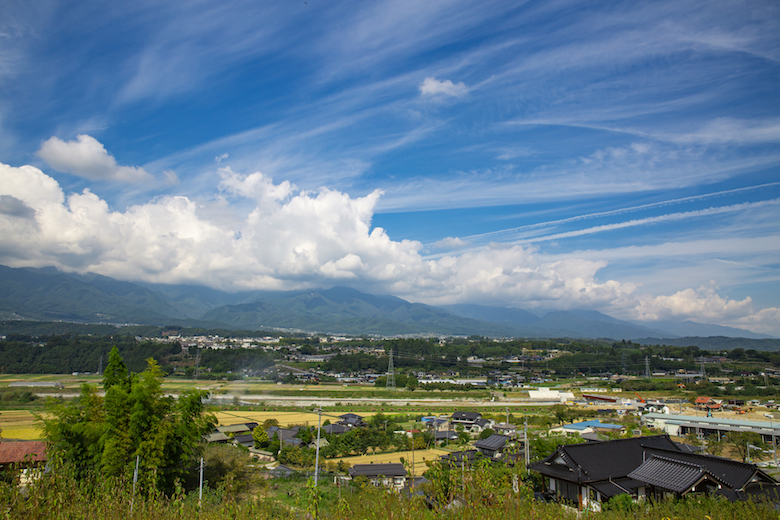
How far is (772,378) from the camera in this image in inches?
1858

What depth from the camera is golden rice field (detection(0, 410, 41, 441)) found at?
1994 cm

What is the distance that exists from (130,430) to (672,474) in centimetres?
1062

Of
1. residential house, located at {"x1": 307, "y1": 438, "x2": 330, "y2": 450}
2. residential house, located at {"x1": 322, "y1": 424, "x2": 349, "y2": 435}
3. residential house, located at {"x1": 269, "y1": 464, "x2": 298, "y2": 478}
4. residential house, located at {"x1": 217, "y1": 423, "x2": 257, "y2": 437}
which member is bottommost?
residential house, located at {"x1": 217, "y1": 423, "x2": 257, "y2": 437}

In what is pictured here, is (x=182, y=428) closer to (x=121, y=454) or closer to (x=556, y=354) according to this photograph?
(x=121, y=454)

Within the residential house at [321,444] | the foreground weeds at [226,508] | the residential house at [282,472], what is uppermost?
the foreground weeds at [226,508]

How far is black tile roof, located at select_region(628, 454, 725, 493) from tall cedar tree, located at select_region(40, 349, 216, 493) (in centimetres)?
906

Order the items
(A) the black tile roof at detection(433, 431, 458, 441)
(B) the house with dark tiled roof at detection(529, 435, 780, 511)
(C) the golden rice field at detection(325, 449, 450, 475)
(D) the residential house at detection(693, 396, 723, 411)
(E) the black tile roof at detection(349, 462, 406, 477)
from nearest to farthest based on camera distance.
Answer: (B) the house with dark tiled roof at detection(529, 435, 780, 511), (E) the black tile roof at detection(349, 462, 406, 477), (C) the golden rice field at detection(325, 449, 450, 475), (A) the black tile roof at detection(433, 431, 458, 441), (D) the residential house at detection(693, 396, 723, 411)

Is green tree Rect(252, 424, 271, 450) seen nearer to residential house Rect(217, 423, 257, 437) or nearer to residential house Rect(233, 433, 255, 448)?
residential house Rect(233, 433, 255, 448)

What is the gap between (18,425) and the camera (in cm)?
2353

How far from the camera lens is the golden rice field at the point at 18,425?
785 inches

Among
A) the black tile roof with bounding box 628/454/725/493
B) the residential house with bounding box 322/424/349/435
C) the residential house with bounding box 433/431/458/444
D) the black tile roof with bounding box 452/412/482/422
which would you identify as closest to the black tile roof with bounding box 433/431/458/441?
the residential house with bounding box 433/431/458/444

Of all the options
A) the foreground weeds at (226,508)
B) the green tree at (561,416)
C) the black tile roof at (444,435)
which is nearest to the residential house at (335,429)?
the black tile roof at (444,435)

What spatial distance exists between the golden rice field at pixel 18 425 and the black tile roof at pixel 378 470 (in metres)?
14.5

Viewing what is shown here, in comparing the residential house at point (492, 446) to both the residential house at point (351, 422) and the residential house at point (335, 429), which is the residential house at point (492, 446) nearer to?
the residential house at point (335, 429)
